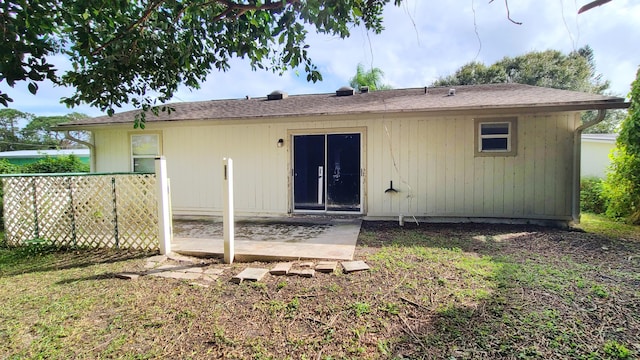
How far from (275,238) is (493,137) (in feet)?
16.1

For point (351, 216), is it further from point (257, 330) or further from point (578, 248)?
point (257, 330)

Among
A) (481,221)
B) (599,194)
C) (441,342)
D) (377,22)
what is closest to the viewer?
(441,342)

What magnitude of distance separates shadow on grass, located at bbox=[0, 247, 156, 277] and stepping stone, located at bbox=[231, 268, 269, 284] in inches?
70.4

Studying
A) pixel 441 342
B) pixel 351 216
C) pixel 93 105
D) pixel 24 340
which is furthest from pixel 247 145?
pixel 441 342

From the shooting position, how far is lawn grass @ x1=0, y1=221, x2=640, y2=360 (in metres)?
2.21

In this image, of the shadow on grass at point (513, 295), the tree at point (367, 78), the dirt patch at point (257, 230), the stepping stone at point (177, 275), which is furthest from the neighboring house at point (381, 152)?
the tree at point (367, 78)

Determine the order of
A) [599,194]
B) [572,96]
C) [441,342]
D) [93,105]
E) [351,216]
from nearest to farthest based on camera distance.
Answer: [441,342] → [93,105] → [572,96] → [351,216] → [599,194]

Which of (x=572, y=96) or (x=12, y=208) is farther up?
(x=572, y=96)

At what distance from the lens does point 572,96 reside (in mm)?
5730

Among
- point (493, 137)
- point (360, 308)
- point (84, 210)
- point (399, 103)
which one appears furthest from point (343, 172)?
point (84, 210)

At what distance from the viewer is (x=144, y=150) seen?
7953 mm

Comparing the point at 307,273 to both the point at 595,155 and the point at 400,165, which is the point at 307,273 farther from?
the point at 595,155

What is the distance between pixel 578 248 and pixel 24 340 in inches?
254

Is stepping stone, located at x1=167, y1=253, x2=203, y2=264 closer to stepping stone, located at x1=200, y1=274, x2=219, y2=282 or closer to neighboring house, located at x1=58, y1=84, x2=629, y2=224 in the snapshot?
stepping stone, located at x1=200, y1=274, x2=219, y2=282
